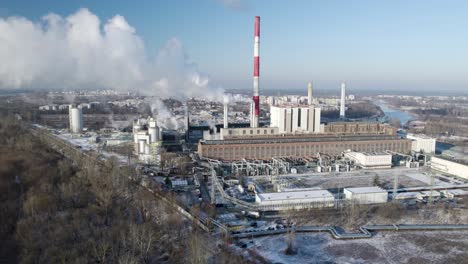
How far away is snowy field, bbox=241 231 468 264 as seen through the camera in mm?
8461

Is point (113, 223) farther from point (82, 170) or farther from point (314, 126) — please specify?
point (314, 126)

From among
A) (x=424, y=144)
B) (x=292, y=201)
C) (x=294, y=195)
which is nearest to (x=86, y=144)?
(x=294, y=195)

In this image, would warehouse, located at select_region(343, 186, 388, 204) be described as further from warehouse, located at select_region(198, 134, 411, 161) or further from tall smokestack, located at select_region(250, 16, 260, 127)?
tall smokestack, located at select_region(250, 16, 260, 127)

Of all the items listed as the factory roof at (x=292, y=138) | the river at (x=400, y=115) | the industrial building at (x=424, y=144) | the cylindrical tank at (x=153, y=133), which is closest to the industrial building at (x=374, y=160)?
the factory roof at (x=292, y=138)

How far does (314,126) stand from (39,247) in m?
16.7

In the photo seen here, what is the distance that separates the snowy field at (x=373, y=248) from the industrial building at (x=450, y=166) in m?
6.86

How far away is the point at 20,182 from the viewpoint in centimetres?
1260

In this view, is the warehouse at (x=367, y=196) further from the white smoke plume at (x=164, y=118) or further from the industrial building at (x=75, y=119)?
the industrial building at (x=75, y=119)

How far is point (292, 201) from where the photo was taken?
11.7m

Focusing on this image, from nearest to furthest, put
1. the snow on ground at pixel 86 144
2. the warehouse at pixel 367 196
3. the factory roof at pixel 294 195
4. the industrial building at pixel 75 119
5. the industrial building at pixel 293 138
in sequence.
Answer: the factory roof at pixel 294 195 → the warehouse at pixel 367 196 → the industrial building at pixel 293 138 → the snow on ground at pixel 86 144 → the industrial building at pixel 75 119

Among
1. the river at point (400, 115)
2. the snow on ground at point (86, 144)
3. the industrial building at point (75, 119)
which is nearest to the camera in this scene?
the snow on ground at point (86, 144)

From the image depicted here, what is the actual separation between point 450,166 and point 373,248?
33.1 ft

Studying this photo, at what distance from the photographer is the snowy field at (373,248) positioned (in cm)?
846

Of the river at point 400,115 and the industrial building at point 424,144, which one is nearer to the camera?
the industrial building at point 424,144
